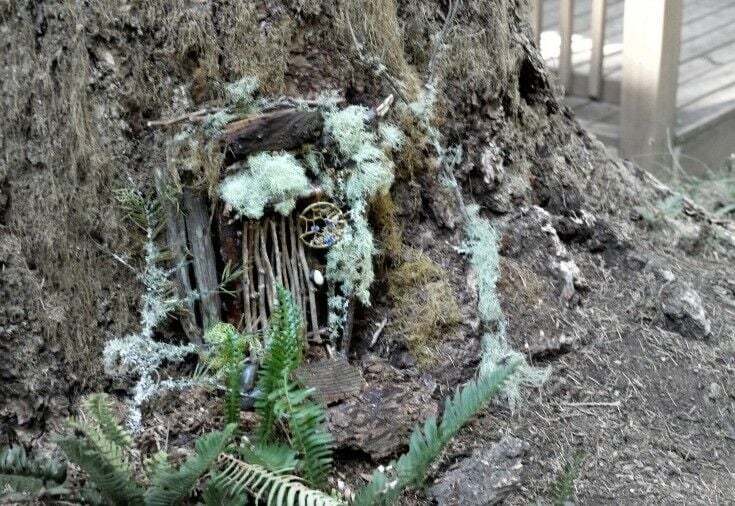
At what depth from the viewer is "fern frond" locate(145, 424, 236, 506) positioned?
213 centimetres

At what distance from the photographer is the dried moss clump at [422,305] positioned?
2.77m

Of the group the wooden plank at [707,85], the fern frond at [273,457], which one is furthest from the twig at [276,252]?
the wooden plank at [707,85]

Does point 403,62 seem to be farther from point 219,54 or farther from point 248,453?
point 248,453

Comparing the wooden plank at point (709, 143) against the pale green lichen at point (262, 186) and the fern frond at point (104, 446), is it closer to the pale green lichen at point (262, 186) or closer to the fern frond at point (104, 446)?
the pale green lichen at point (262, 186)

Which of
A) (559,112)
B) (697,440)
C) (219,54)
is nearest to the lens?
(219,54)

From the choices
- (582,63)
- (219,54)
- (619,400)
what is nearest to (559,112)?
(619,400)

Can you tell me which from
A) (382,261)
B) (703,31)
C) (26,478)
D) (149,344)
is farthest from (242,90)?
(703,31)

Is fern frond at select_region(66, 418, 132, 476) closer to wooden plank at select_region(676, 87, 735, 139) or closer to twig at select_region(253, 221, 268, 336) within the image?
twig at select_region(253, 221, 268, 336)

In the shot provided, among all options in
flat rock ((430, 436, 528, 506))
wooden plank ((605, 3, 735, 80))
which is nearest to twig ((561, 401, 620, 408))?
flat rock ((430, 436, 528, 506))

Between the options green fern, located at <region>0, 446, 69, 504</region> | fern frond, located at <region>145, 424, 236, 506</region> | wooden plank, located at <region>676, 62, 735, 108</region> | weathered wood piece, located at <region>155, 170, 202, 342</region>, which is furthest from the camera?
wooden plank, located at <region>676, 62, 735, 108</region>

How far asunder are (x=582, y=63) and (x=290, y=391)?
423 centimetres

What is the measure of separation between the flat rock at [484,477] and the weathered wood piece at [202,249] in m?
0.82

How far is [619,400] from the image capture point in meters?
2.86

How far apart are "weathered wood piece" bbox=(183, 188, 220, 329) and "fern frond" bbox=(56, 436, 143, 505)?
57 centimetres
